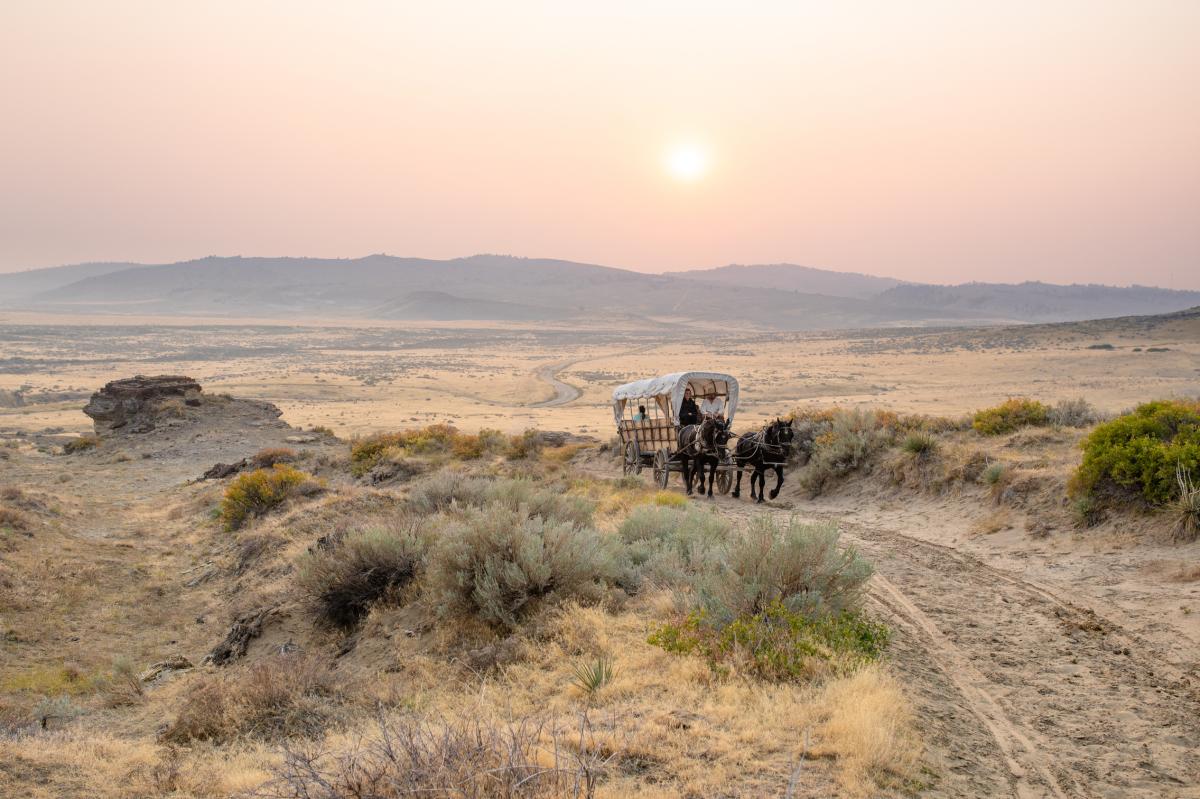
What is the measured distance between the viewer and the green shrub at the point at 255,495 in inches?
654

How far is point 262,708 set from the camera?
21.1 ft

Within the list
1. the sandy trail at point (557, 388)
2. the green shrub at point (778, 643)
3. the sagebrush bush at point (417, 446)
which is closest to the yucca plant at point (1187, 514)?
the green shrub at point (778, 643)

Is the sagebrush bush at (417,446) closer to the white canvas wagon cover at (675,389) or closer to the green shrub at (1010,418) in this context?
the white canvas wagon cover at (675,389)

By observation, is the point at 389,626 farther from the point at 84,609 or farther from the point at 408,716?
the point at 84,609

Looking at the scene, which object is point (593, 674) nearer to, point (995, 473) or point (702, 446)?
point (995, 473)

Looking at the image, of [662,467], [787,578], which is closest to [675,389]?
[662,467]

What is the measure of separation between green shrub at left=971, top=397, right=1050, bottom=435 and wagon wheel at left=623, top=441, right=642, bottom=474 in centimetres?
785

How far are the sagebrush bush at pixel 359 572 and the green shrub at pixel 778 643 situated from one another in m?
3.98

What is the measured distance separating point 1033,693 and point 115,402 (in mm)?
34664

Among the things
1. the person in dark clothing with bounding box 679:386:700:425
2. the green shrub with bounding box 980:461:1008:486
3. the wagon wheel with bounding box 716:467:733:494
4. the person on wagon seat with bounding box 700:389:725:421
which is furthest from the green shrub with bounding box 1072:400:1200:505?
the person on wagon seat with bounding box 700:389:725:421

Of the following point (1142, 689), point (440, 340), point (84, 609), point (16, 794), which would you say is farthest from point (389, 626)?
point (440, 340)

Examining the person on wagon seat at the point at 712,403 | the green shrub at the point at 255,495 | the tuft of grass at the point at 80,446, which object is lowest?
the tuft of grass at the point at 80,446

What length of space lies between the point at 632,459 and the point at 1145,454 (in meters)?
12.1

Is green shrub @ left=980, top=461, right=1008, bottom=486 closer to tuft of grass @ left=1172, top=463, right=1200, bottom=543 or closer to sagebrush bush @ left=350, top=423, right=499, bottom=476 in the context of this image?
tuft of grass @ left=1172, top=463, right=1200, bottom=543
